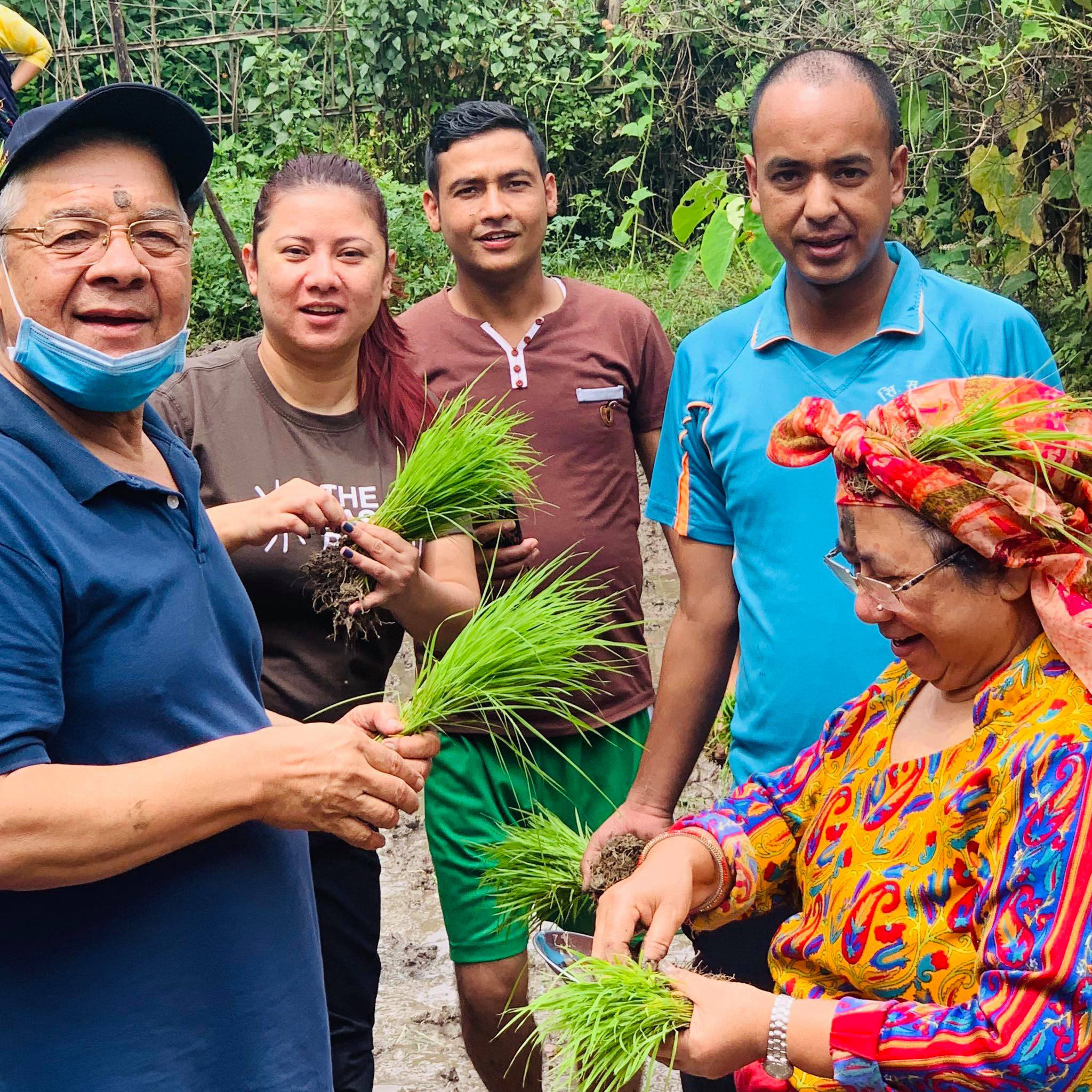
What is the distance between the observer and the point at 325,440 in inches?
119

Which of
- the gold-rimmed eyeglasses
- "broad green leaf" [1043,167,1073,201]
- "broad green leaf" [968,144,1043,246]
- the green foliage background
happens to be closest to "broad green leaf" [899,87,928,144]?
"broad green leaf" [968,144,1043,246]

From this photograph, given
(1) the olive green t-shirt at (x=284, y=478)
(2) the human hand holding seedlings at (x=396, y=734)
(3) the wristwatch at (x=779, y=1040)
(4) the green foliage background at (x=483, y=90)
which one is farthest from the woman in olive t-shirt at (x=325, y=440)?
(4) the green foliage background at (x=483, y=90)

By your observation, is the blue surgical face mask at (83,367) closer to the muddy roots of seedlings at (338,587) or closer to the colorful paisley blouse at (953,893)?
the muddy roots of seedlings at (338,587)

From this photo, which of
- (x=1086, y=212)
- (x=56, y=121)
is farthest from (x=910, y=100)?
(x=56, y=121)

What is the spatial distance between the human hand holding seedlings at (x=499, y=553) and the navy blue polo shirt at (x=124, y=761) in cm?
111

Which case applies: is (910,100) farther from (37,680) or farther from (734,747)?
(37,680)

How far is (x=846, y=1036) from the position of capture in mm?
1763

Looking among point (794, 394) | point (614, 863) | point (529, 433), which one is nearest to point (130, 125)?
point (794, 394)

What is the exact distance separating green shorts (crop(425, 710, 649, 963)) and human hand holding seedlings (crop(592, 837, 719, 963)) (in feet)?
3.85

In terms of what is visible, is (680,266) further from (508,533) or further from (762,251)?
(508,533)

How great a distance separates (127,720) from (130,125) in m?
0.86

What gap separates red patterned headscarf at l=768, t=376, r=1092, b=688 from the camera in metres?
1.75

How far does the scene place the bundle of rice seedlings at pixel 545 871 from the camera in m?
2.60

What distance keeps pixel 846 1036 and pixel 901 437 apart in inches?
31.6
